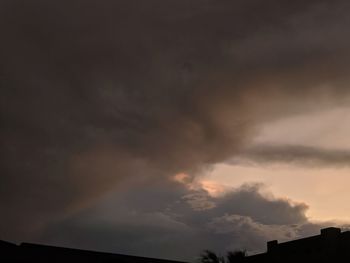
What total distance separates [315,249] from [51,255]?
19677 mm

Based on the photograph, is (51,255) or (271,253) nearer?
(51,255)

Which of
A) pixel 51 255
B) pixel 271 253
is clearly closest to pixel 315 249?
pixel 271 253

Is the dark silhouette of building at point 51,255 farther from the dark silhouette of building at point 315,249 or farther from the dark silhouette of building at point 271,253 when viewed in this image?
the dark silhouette of building at point 315,249

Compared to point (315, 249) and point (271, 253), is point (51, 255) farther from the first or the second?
point (315, 249)

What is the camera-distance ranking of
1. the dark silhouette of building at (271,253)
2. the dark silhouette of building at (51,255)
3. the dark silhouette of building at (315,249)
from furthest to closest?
1. the dark silhouette of building at (51,255)
2. the dark silhouette of building at (271,253)
3. the dark silhouette of building at (315,249)

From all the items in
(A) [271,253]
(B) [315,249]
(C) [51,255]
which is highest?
(A) [271,253]

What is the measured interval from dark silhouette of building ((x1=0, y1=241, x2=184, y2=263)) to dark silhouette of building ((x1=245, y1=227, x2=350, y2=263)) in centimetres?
1032

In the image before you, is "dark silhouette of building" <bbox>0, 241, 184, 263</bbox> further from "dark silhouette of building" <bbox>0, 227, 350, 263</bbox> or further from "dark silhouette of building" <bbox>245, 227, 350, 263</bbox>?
"dark silhouette of building" <bbox>245, 227, 350, 263</bbox>

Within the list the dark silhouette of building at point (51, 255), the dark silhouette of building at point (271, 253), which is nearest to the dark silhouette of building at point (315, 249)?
the dark silhouette of building at point (271, 253)

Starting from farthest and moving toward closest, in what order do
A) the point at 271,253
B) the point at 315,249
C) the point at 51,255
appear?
the point at 271,253, the point at 51,255, the point at 315,249

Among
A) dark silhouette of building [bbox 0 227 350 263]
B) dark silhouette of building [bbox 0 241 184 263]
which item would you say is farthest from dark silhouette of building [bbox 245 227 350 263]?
dark silhouette of building [bbox 0 241 184 263]

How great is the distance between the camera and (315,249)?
3972 cm

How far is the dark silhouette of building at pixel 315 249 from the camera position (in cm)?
3756

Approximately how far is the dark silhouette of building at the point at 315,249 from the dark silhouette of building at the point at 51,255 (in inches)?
406
